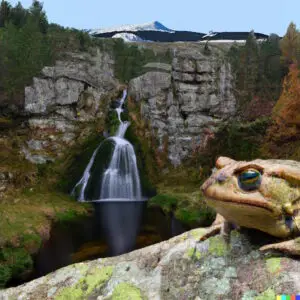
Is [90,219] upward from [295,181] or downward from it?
downward

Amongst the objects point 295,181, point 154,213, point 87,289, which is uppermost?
point 295,181

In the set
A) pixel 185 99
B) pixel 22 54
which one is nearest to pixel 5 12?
pixel 22 54

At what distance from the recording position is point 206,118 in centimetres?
3594

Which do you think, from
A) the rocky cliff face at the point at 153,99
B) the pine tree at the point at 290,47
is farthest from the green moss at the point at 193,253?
the pine tree at the point at 290,47

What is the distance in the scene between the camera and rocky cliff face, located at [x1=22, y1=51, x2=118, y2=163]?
A: 106ft

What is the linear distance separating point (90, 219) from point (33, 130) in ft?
Answer: 45.4

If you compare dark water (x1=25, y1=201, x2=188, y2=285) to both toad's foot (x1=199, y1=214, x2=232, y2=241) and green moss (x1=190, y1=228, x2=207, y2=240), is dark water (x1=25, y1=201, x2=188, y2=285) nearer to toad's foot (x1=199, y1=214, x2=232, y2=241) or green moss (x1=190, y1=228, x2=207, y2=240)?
green moss (x1=190, y1=228, x2=207, y2=240)

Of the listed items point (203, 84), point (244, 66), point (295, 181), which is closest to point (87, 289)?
point (295, 181)

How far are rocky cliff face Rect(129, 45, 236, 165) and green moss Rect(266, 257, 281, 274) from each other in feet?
104

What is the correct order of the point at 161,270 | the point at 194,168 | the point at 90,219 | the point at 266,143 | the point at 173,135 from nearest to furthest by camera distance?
1. the point at 161,270
2. the point at 90,219
3. the point at 266,143
4. the point at 194,168
5. the point at 173,135

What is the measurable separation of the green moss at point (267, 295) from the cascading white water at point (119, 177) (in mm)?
25922

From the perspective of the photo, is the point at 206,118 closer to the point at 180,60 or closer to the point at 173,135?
the point at 173,135

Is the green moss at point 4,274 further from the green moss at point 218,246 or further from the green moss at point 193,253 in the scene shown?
the green moss at point 218,246

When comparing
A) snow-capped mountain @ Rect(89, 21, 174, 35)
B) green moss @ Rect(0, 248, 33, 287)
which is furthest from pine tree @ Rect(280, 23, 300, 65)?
snow-capped mountain @ Rect(89, 21, 174, 35)
